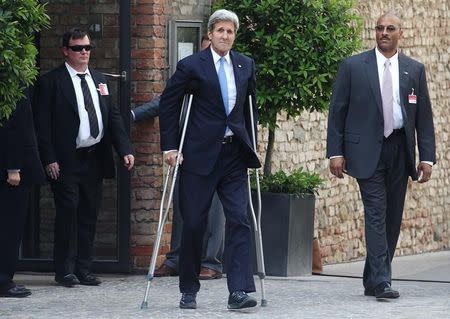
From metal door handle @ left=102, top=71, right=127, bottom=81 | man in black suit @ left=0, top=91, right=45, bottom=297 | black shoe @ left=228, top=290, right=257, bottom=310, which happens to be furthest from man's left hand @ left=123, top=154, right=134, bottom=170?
black shoe @ left=228, top=290, right=257, bottom=310

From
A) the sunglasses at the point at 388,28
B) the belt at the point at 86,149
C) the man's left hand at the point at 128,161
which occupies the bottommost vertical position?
the man's left hand at the point at 128,161

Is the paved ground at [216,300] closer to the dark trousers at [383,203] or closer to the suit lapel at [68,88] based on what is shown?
the dark trousers at [383,203]

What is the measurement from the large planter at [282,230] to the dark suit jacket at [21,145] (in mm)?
2448

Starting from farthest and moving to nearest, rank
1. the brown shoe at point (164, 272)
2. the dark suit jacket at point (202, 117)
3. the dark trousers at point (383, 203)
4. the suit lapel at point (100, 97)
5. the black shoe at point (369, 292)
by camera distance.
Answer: the brown shoe at point (164, 272) < the suit lapel at point (100, 97) < the black shoe at point (369, 292) < the dark trousers at point (383, 203) < the dark suit jacket at point (202, 117)

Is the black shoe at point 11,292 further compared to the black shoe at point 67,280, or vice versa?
the black shoe at point 67,280

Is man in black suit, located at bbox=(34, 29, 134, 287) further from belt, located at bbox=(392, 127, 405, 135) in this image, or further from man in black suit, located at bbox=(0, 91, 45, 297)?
belt, located at bbox=(392, 127, 405, 135)

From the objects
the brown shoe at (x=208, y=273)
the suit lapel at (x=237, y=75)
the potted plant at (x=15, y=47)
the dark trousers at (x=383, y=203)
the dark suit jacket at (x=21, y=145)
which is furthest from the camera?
the brown shoe at (x=208, y=273)

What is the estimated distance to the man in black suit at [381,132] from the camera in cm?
1145

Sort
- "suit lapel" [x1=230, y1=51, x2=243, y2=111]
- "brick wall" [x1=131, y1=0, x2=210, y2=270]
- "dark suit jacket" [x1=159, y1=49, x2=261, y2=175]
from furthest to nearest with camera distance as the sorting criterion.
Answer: "brick wall" [x1=131, y1=0, x2=210, y2=270] → "suit lapel" [x1=230, y1=51, x2=243, y2=111] → "dark suit jacket" [x1=159, y1=49, x2=261, y2=175]

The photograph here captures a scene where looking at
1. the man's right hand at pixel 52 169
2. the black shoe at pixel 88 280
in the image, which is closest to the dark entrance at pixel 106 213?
the black shoe at pixel 88 280

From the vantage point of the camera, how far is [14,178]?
37.1 ft

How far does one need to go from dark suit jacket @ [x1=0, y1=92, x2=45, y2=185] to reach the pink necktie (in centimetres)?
235

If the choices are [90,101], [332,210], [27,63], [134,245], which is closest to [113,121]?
[90,101]

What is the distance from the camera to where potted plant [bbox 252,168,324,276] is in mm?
13305
